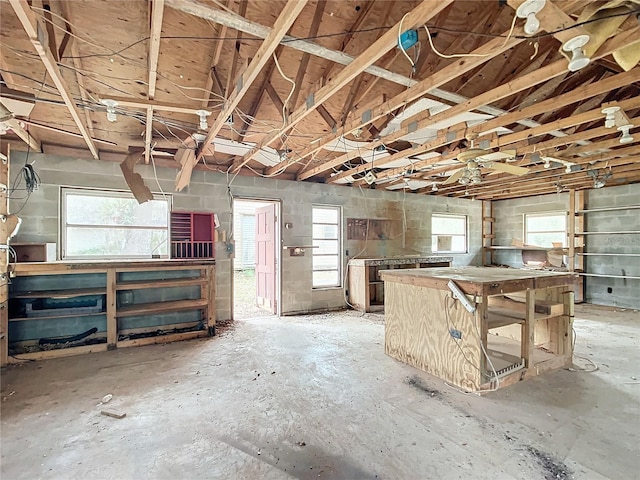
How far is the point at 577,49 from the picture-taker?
1696 millimetres

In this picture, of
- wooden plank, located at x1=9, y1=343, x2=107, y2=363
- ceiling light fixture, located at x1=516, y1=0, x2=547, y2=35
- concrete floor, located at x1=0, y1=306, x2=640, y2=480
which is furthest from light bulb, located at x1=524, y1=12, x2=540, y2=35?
wooden plank, located at x1=9, y1=343, x2=107, y2=363

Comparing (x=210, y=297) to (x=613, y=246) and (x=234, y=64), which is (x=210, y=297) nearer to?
(x=234, y=64)

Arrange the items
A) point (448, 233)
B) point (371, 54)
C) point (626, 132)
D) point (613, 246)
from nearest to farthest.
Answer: point (371, 54), point (626, 132), point (613, 246), point (448, 233)

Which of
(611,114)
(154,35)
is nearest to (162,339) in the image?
(154,35)

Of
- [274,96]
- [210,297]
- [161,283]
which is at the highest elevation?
[274,96]

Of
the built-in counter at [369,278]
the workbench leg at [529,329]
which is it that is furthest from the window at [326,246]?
the workbench leg at [529,329]

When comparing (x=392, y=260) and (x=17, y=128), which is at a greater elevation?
(x=17, y=128)

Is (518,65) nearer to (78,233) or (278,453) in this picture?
(278,453)

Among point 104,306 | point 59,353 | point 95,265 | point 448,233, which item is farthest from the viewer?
point 448,233

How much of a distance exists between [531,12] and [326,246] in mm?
4968

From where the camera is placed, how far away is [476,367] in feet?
8.54

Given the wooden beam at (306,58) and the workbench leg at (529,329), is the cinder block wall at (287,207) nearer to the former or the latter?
the wooden beam at (306,58)

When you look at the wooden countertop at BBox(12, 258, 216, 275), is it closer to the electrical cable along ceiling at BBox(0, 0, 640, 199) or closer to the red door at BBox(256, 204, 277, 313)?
the electrical cable along ceiling at BBox(0, 0, 640, 199)

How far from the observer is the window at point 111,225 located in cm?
421
